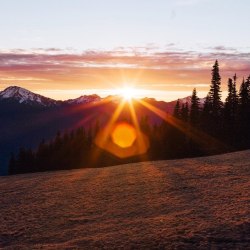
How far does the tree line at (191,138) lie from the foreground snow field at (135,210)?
55.9 metres

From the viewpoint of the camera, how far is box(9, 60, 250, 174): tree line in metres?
91.6

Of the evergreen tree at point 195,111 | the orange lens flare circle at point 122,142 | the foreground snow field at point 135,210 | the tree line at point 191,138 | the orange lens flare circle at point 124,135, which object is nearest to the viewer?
the foreground snow field at point 135,210

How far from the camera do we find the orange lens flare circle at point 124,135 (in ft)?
381

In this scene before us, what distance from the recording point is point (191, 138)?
3738 inches

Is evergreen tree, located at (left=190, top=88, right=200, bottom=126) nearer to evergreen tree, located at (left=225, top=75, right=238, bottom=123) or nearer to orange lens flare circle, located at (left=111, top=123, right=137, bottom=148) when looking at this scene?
evergreen tree, located at (left=225, top=75, right=238, bottom=123)

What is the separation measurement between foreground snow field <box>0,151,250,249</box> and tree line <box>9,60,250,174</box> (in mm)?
55861

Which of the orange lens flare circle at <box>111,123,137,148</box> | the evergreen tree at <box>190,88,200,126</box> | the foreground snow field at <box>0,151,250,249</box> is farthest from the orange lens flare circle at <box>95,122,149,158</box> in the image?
the foreground snow field at <box>0,151,250,249</box>

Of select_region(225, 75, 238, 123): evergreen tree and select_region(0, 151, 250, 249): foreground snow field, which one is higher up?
select_region(225, 75, 238, 123): evergreen tree

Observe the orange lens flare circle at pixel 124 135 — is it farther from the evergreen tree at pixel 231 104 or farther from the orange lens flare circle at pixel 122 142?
the evergreen tree at pixel 231 104

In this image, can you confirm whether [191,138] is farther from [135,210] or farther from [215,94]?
[135,210]

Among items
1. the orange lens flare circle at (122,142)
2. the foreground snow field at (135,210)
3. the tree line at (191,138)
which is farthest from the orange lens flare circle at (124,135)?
the foreground snow field at (135,210)

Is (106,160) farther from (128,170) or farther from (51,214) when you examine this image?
(51,214)

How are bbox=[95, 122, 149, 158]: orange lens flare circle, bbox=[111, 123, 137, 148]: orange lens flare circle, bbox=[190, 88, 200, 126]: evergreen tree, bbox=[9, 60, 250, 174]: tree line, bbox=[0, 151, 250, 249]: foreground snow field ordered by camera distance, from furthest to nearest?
1. bbox=[111, 123, 137, 148]: orange lens flare circle
2. bbox=[95, 122, 149, 158]: orange lens flare circle
3. bbox=[190, 88, 200, 126]: evergreen tree
4. bbox=[9, 60, 250, 174]: tree line
5. bbox=[0, 151, 250, 249]: foreground snow field

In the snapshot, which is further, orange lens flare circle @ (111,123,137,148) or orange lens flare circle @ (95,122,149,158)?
orange lens flare circle @ (111,123,137,148)
